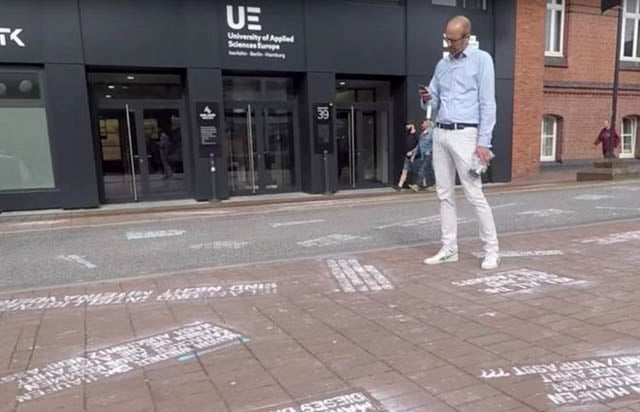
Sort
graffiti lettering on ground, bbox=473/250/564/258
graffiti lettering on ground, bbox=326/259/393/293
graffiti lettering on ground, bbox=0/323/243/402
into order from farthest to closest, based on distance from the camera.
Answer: graffiti lettering on ground, bbox=473/250/564/258 → graffiti lettering on ground, bbox=326/259/393/293 → graffiti lettering on ground, bbox=0/323/243/402

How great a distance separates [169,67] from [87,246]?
19.0 ft

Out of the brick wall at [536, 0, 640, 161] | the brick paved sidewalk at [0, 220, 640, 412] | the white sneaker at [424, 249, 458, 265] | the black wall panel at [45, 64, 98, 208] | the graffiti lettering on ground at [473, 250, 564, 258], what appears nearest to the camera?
the brick paved sidewalk at [0, 220, 640, 412]

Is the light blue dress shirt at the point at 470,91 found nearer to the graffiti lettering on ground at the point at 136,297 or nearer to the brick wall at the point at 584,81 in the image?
the graffiti lettering on ground at the point at 136,297

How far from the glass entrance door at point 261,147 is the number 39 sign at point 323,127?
27.9 inches

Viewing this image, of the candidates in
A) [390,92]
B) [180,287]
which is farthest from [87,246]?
[390,92]

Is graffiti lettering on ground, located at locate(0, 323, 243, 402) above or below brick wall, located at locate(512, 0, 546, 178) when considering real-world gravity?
below

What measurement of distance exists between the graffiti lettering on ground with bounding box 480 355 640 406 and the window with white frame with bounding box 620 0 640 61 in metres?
19.8

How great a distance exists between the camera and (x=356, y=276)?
5.04 metres

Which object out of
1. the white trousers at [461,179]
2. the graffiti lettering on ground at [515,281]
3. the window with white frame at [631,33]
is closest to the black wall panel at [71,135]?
the white trousers at [461,179]

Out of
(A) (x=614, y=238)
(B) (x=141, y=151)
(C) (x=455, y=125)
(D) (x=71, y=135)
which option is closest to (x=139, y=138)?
(B) (x=141, y=151)

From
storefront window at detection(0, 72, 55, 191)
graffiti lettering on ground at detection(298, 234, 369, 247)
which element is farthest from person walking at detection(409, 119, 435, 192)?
storefront window at detection(0, 72, 55, 191)

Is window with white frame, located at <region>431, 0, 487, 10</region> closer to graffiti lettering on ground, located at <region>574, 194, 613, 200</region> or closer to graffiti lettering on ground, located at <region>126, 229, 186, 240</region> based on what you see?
graffiti lettering on ground, located at <region>574, 194, 613, 200</region>

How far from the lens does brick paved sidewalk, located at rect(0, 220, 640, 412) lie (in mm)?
2709

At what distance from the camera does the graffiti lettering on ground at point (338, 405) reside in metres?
2.57
